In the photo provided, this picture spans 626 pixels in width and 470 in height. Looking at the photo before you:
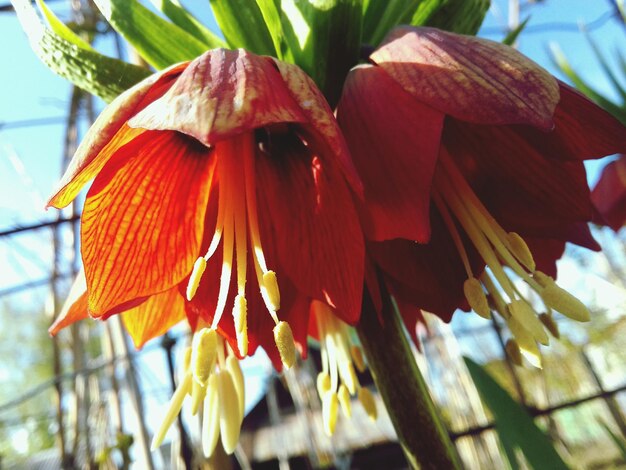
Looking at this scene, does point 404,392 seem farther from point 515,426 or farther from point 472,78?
point 472,78

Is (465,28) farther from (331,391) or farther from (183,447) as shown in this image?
(183,447)

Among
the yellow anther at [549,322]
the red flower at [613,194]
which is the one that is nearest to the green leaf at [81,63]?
the yellow anther at [549,322]

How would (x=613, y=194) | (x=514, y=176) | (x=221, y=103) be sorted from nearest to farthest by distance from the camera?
(x=221, y=103) < (x=514, y=176) < (x=613, y=194)

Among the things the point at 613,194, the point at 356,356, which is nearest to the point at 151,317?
the point at 356,356

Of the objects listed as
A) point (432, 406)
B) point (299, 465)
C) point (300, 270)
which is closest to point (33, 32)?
point (300, 270)

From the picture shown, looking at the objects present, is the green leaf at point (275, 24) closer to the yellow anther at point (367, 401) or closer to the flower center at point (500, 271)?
the flower center at point (500, 271)
